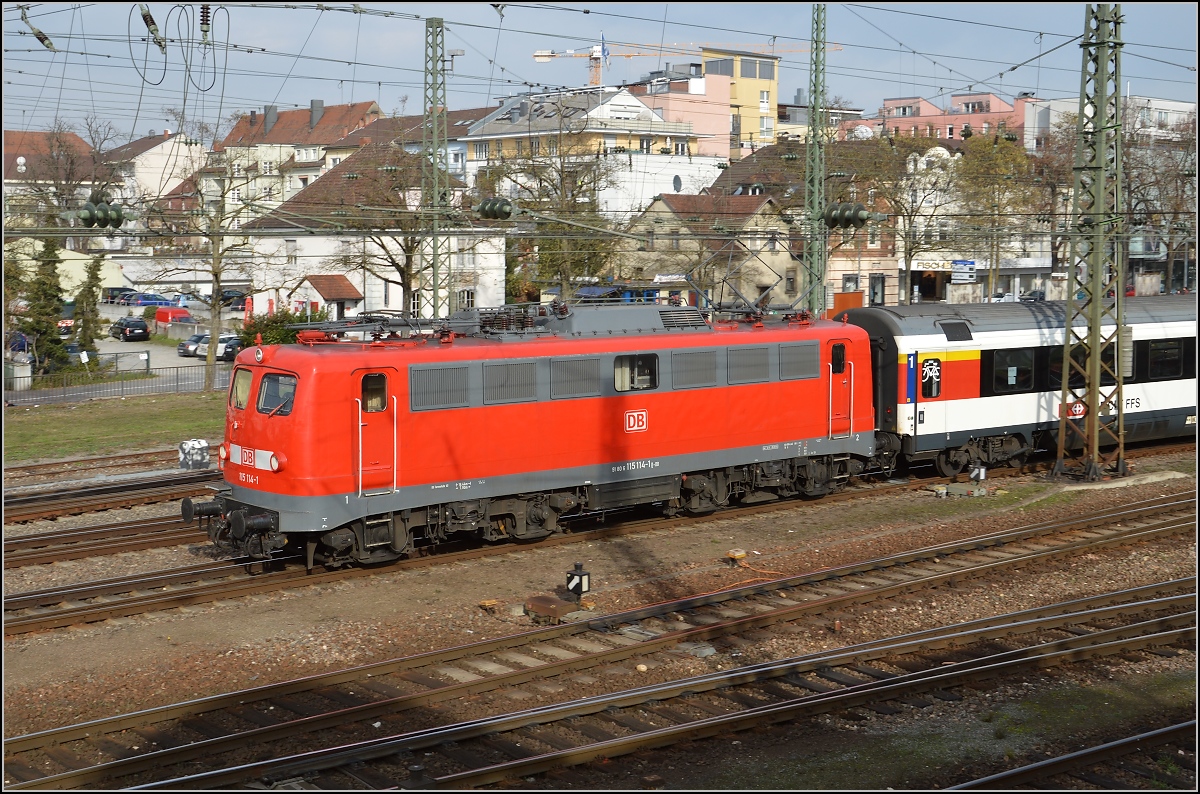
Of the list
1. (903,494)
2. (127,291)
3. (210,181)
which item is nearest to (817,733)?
(903,494)

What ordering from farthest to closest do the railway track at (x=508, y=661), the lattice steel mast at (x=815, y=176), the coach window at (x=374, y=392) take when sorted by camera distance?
the lattice steel mast at (x=815, y=176), the coach window at (x=374, y=392), the railway track at (x=508, y=661)

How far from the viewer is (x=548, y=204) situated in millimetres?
45688

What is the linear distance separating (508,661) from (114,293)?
7203cm

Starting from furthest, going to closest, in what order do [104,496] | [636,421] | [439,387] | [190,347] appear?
1. [190,347]
2. [104,496]
3. [636,421]
4. [439,387]

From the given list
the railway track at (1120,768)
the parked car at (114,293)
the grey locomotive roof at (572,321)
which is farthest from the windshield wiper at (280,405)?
the parked car at (114,293)

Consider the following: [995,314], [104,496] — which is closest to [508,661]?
[104,496]

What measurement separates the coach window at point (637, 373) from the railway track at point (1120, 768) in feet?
32.7

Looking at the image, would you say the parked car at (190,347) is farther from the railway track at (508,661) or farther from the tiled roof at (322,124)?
the railway track at (508,661)

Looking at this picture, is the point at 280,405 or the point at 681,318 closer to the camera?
the point at 280,405

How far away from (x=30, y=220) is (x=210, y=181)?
1652cm

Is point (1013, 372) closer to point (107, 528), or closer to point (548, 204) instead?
point (107, 528)

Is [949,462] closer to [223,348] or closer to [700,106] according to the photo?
[223,348]

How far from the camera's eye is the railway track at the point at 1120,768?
10.2m

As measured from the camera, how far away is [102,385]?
135ft
